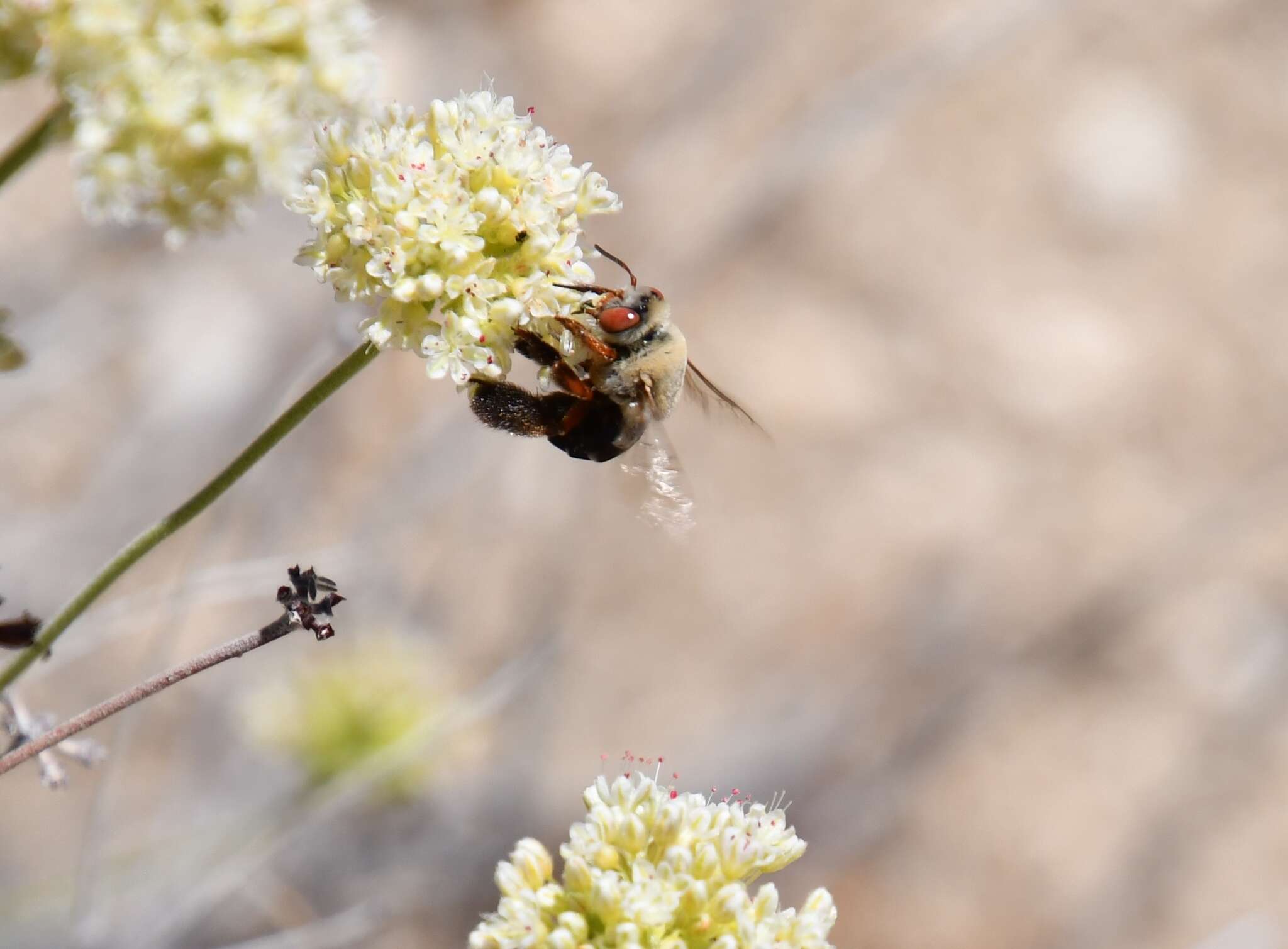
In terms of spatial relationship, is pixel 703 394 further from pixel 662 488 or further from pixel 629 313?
pixel 629 313

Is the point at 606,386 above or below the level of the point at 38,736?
above

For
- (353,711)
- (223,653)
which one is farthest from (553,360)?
(353,711)

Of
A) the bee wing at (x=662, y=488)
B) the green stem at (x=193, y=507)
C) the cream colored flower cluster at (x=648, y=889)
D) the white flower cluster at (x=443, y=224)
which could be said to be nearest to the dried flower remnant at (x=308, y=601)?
the green stem at (x=193, y=507)

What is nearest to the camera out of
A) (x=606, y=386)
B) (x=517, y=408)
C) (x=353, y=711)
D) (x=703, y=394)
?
(x=517, y=408)

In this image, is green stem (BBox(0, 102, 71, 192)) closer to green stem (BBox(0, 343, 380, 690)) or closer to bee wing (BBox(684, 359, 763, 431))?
green stem (BBox(0, 343, 380, 690))

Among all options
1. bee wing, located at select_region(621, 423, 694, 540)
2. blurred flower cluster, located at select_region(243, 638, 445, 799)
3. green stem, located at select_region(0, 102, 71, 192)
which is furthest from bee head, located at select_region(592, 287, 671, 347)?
blurred flower cluster, located at select_region(243, 638, 445, 799)
